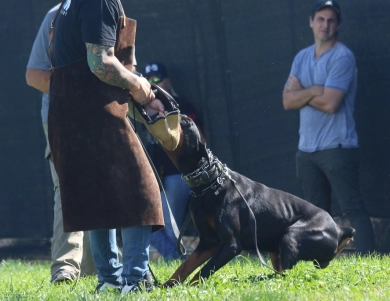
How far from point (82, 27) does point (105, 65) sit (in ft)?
0.76

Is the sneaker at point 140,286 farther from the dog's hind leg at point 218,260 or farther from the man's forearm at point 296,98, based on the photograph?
the man's forearm at point 296,98

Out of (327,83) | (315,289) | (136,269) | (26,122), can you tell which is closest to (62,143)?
(136,269)

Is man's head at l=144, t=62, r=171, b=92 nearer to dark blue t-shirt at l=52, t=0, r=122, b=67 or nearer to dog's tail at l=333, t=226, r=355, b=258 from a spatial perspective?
dog's tail at l=333, t=226, r=355, b=258

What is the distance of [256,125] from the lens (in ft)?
25.9

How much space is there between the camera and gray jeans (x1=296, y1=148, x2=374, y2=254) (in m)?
7.02

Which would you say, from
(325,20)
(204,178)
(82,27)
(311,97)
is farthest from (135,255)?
(325,20)

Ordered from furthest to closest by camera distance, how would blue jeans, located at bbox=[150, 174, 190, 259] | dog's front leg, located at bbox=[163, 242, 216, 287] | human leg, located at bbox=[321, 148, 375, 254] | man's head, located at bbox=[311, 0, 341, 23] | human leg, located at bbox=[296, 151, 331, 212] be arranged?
1. blue jeans, located at bbox=[150, 174, 190, 259]
2. human leg, located at bbox=[296, 151, 331, 212]
3. man's head, located at bbox=[311, 0, 341, 23]
4. human leg, located at bbox=[321, 148, 375, 254]
5. dog's front leg, located at bbox=[163, 242, 216, 287]

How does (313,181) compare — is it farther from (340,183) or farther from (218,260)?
(218,260)

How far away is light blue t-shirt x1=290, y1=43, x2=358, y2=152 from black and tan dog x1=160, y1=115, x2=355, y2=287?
1749 mm

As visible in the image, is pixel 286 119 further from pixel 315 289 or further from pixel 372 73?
pixel 315 289

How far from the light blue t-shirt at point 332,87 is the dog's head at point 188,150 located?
91.5 inches

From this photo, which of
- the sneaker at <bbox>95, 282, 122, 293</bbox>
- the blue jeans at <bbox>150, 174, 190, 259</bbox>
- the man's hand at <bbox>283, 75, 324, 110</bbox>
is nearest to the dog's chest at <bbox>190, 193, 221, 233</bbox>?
the sneaker at <bbox>95, 282, 122, 293</bbox>

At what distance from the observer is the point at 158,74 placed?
8031 millimetres

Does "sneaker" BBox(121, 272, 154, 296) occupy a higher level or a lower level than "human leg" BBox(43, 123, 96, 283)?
higher
